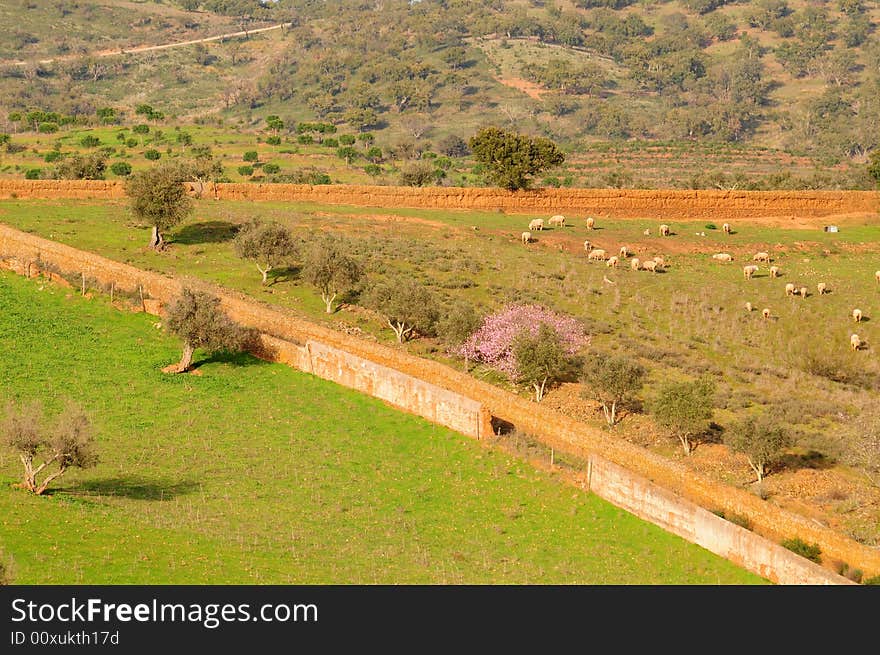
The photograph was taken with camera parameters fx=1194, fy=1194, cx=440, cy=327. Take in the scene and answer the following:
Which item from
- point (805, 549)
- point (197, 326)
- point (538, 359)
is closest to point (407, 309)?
point (538, 359)

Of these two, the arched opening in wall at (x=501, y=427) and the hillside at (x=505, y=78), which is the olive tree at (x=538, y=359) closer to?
the arched opening in wall at (x=501, y=427)

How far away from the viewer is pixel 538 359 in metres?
36.8

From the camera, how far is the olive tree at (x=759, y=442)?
3080 centimetres

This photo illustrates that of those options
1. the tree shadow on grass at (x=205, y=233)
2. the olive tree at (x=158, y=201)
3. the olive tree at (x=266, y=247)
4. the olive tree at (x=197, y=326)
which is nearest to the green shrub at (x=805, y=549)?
the olive tree at (x=197, y=326)

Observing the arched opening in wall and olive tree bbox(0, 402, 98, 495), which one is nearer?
olive tree bbox(0, 402, 98, 495)

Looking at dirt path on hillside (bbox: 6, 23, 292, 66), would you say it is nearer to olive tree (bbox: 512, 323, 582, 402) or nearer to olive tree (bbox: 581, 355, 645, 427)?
olive tree (bbox: 512, 323, 582, 402)

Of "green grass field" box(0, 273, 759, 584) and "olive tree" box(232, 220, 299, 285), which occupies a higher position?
"olive tree" box(232, 220, 299, 285)

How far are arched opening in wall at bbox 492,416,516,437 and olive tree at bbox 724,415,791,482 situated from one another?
19.8 feet

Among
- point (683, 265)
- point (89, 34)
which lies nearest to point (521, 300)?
point (683, 265)

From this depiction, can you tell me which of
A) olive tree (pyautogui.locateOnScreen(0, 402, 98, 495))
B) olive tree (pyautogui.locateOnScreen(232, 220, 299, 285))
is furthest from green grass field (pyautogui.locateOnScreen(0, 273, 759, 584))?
olive tree (pyautogui.locateOnScreen(232, 220, 299, 285))

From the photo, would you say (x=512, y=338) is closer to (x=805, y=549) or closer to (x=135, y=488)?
(x=805, y=549)

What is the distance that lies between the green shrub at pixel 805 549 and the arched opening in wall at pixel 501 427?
9.16 metres

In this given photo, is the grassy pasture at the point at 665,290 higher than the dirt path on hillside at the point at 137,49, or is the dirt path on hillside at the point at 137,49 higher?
the dirt path on hillside at the point at 137,49

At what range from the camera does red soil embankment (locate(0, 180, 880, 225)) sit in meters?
65.6
